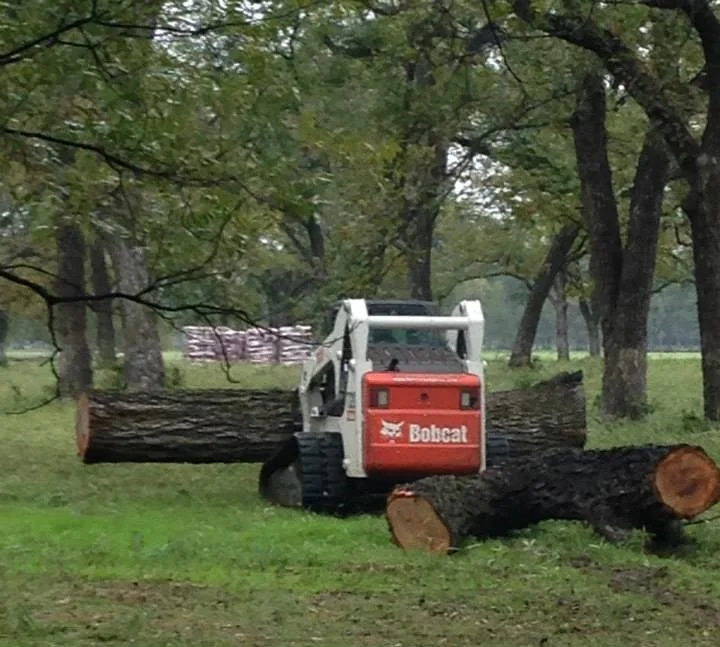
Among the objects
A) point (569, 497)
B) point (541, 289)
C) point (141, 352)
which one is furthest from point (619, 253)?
point (541, 289)

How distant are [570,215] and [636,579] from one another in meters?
23.7

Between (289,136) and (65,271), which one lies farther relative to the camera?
(65,271)

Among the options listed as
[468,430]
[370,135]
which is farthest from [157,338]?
[468,430]

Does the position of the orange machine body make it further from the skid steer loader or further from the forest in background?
the forest in background

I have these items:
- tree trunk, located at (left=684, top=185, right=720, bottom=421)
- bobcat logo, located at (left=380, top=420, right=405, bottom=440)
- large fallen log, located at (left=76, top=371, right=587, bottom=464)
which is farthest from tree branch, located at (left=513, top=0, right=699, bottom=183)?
bobcat logo, located at (left=380, top=420, right=405, bottom=440)

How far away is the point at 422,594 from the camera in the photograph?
1063 centimetres

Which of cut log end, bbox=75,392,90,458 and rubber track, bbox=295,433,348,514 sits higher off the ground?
cut log end, bbox=75,392,90,458

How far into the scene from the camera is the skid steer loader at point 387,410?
1495 cm

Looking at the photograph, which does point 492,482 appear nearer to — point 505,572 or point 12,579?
point 505,572

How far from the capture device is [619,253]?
26.0 metres

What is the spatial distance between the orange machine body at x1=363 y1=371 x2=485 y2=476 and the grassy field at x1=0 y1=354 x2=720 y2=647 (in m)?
0.69

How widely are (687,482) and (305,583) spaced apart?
3202mm

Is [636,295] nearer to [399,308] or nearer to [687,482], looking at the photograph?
[399,308]

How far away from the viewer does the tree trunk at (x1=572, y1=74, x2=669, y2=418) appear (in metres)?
25.4
